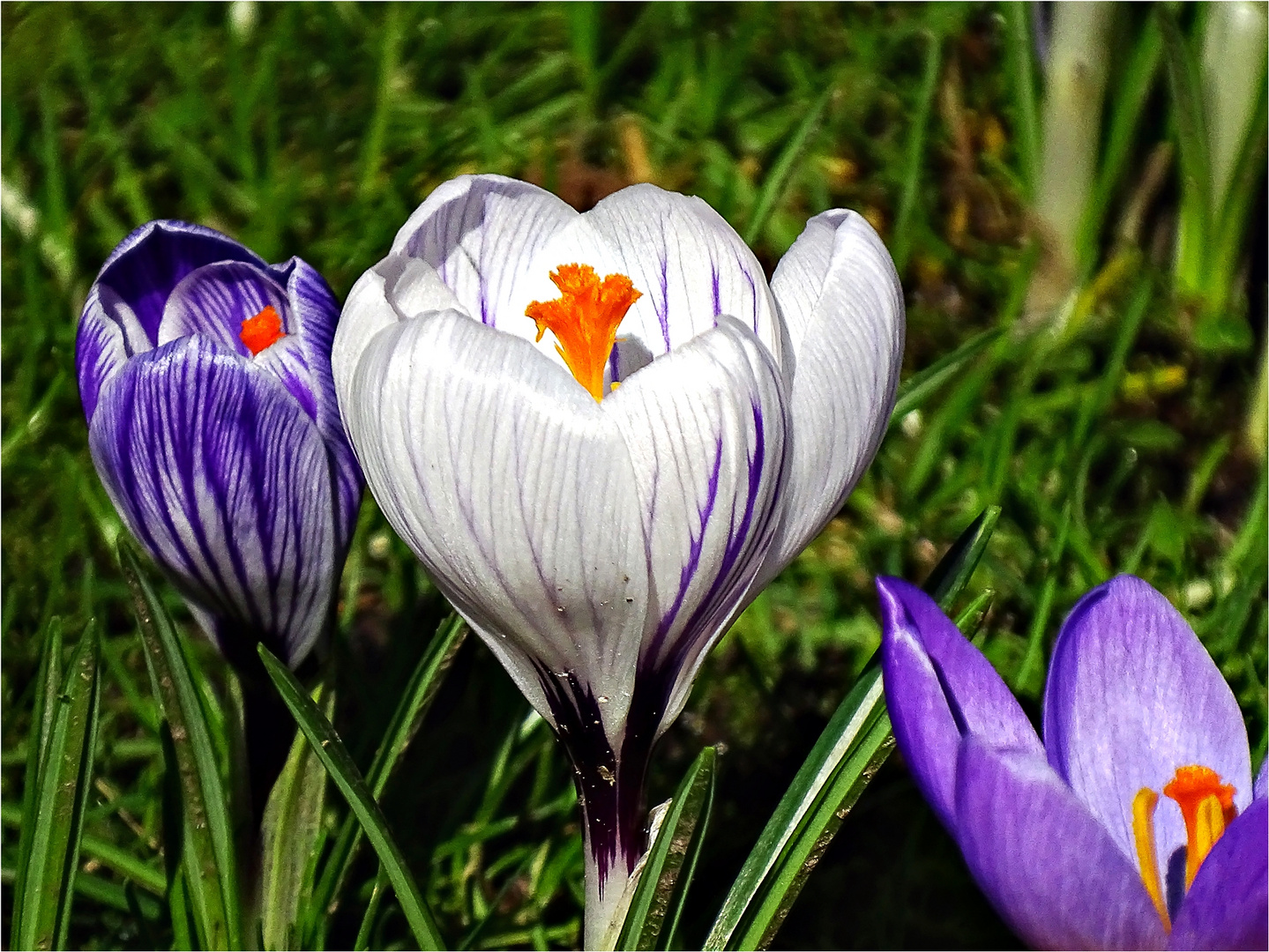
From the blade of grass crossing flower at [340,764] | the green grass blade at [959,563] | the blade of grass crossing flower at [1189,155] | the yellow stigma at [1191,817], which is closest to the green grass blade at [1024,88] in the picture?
the blade of grass crossing flower at [1189,155]

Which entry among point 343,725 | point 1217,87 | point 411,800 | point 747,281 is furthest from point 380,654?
point 1217,87

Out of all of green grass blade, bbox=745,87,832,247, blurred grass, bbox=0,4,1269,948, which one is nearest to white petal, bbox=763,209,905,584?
blurred grass, bbox=0,4,1269,948

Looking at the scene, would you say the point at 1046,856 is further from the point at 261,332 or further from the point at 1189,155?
the point at 1189,155

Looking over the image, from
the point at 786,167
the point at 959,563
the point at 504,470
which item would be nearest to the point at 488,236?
the point at 504,470

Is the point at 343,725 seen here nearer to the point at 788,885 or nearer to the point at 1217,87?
the point at 788,885

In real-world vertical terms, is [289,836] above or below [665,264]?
below

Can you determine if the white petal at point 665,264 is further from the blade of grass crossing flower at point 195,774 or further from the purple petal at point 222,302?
the blade of grass crossing flower at point 195,774

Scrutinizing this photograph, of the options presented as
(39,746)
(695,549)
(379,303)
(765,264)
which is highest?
(379,303)
